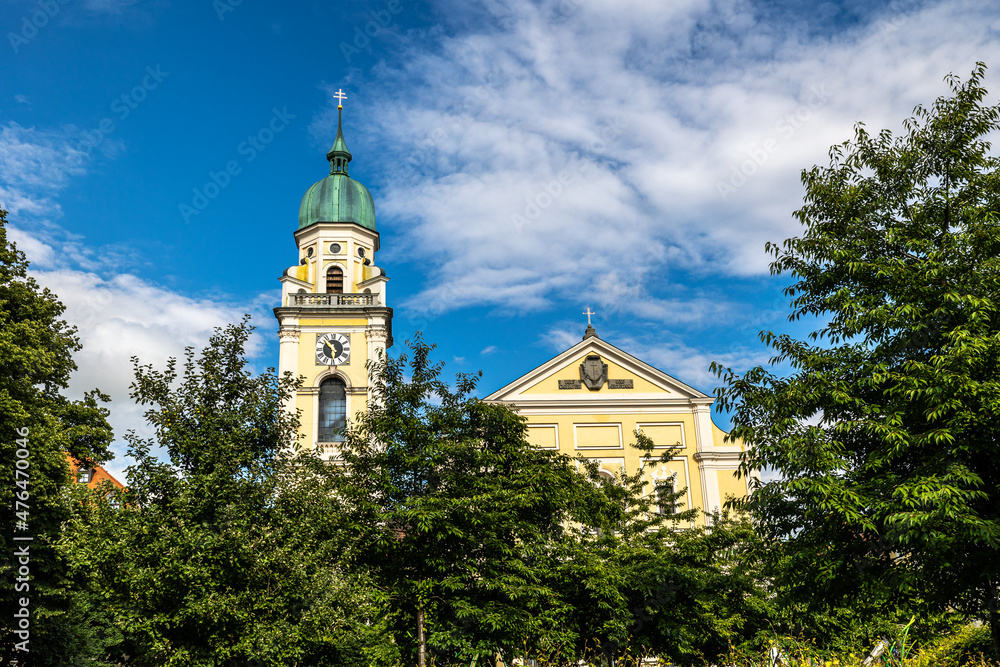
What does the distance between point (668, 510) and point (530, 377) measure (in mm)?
13511

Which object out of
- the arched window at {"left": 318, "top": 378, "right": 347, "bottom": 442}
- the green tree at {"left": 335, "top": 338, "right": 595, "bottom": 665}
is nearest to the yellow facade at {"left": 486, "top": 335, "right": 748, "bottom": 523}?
the arched window at {"left": 318, "top": 378, "right": 347, "bottom": 442}

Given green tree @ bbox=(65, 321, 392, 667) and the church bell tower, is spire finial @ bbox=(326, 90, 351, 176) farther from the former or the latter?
green tree @ bbox=(65, 321, 392, 667)

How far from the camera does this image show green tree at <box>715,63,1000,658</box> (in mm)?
10266

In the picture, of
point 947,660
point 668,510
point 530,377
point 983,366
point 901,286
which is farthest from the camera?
point 530,377

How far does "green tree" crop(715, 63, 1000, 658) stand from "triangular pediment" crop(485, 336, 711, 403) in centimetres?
2492

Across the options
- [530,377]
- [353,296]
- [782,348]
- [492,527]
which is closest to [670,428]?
[530,377]

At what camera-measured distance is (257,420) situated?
536 inches

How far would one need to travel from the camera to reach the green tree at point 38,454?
62.7 feet

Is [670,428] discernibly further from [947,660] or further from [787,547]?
[947,660]

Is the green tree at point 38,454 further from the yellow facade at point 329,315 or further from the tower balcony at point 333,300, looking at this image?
the tower balcony at point 333,300

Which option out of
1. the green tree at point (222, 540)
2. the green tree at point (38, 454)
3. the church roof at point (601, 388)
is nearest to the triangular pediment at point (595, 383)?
the church roof at point (601, 388)

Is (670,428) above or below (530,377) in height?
below

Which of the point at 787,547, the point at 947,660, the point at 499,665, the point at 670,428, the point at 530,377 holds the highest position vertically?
the point at 530,377

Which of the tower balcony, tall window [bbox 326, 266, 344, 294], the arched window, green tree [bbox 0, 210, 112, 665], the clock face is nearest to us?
green tree [bbox 0, 210, 112, 665]
